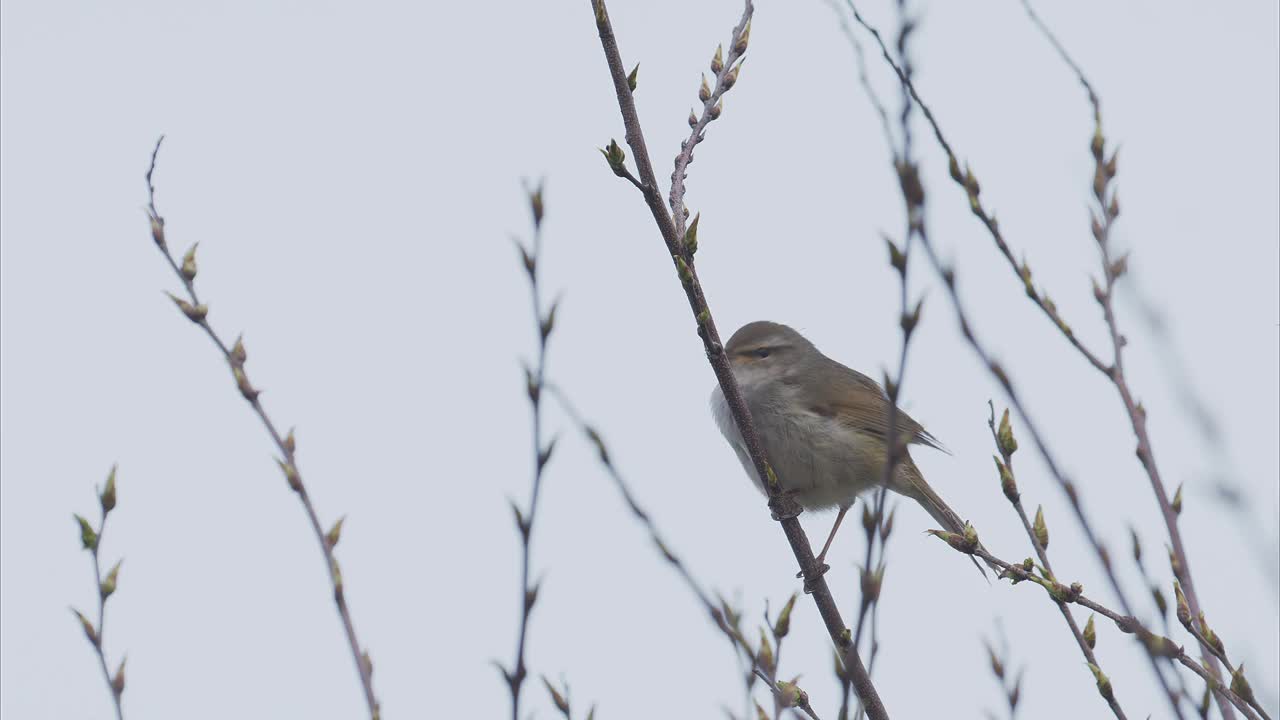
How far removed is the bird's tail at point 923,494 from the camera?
644 cm

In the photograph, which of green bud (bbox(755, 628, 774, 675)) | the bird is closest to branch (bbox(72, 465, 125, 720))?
green bud (bbox(755, 628, 774, 675))

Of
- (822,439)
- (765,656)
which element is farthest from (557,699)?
(822,439)

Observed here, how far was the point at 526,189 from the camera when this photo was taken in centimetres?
262

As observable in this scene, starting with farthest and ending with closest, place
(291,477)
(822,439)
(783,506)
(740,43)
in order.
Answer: (822,439) < (740,43) < (783,506) < (291,477)

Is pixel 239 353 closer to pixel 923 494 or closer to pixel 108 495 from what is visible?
pixel 108 495

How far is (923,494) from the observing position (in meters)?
6.52

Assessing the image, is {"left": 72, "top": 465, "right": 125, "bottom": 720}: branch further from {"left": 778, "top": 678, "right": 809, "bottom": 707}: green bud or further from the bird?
the bird

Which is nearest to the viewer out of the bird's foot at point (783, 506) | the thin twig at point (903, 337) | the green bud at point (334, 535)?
the thin twig at point (903, 337)

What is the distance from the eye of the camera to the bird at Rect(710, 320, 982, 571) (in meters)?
6.39

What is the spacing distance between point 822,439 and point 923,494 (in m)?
0.64

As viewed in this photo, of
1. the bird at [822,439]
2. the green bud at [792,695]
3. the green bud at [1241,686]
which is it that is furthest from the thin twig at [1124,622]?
the bird at [822,439]

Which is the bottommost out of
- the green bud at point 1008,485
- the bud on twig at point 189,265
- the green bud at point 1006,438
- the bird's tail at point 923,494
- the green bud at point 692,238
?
the green bud at point 1008,485

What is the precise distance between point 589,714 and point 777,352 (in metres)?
4.66

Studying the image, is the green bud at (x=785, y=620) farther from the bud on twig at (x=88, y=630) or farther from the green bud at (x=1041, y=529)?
the bud on twig at (x=88, y=630)
